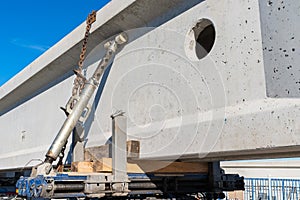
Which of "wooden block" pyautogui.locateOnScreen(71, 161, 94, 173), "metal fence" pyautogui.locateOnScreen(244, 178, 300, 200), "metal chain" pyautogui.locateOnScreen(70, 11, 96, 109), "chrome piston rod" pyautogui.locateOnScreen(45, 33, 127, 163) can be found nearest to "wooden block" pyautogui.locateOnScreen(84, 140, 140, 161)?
"wooden block" pyautogui.locateOnScreen(71, 161, 94, 173)

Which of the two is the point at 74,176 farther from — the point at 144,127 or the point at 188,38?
the point at 188,38

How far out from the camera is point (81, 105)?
11.8 feet

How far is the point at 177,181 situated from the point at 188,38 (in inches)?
60.1

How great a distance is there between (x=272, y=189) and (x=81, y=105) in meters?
9.25

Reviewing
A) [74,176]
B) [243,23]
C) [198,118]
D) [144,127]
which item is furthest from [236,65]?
[74,176]

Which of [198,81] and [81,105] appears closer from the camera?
[198,81]

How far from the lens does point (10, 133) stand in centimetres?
770

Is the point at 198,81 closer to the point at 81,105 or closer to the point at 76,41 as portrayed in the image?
the point at 81,105

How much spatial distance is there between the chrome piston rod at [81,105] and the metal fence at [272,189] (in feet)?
27.9

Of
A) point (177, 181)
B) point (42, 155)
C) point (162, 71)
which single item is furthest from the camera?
point (42, 155)

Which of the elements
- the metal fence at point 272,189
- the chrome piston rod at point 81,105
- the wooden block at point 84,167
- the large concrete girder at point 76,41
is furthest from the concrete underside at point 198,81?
the metal fence at point 272,189

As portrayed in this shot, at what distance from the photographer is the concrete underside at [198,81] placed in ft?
7.66

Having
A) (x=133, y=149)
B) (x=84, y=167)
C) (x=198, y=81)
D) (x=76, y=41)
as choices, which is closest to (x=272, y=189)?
(x=76, y=41)

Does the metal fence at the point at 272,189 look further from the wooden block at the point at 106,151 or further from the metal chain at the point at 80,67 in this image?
the metal chain at the point at 80,67
